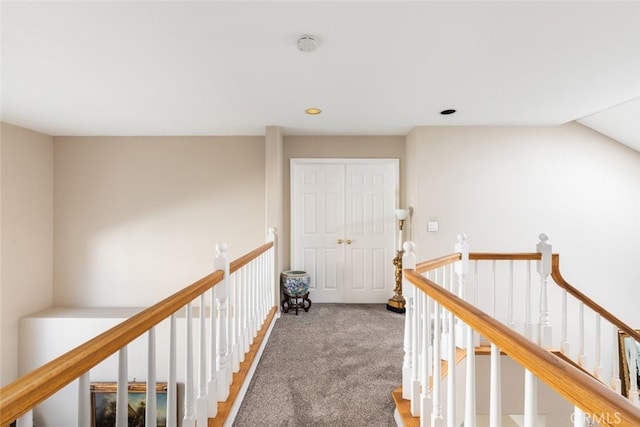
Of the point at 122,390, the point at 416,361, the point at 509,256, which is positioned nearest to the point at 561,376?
the point at 416,361

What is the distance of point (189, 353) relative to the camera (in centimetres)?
142

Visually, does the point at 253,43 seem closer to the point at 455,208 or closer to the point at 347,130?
the point at 347,130

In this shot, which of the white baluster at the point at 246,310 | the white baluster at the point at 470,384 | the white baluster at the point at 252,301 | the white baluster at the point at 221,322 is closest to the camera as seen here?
the white baluster at the point at 470,384

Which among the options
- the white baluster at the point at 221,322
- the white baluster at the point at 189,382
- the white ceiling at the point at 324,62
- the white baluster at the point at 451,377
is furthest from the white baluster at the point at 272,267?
the white baluster at the point at 451,377

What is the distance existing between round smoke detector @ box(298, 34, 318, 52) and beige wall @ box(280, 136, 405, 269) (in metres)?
2.27

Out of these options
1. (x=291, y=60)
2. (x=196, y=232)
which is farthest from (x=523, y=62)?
(x=196, y=232)

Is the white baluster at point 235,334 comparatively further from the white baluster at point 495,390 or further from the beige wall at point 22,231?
the beige wall at point 22,231

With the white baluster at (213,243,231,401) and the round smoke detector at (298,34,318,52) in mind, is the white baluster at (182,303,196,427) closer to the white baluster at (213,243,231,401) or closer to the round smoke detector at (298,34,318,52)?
the white baluster at (213,243,231,401)

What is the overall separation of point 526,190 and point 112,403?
18.9ft

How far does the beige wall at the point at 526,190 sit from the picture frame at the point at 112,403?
3683mm

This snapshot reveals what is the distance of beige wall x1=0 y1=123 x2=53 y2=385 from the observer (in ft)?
11.8

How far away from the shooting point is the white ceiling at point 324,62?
1620 mm

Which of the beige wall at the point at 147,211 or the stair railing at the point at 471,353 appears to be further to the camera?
the beige wall at the point at 147,211

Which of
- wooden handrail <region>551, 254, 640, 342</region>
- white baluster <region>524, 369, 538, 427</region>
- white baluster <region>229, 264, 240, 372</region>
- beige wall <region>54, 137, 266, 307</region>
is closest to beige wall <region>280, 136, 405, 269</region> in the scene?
beige wall <region>54, 137, 266, 307</region>
